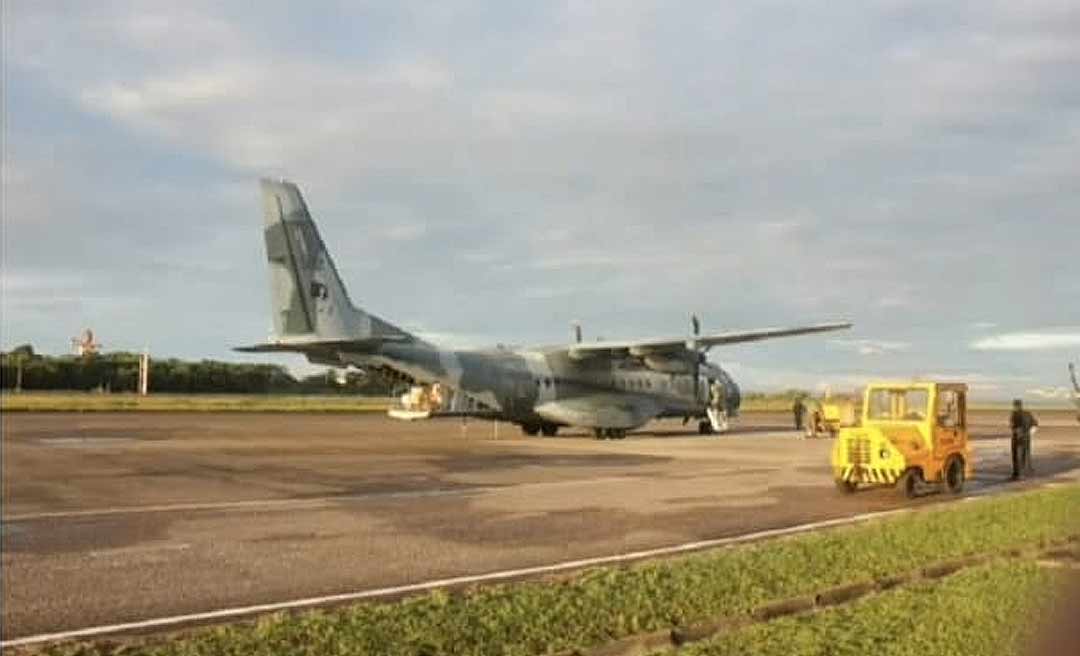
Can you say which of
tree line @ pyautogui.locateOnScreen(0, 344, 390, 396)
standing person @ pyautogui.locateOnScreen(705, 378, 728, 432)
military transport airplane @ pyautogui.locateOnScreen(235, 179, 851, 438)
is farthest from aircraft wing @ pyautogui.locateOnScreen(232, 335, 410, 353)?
tree line @ pyautogui.locateOnScreen(0, 344, 390, 396)

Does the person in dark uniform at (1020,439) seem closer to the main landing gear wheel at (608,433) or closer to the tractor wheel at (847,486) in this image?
the tractor wheel at (847,486)

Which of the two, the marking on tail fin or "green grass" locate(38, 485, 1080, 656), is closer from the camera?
"green grass" locate(38, 485, 1080, 656)

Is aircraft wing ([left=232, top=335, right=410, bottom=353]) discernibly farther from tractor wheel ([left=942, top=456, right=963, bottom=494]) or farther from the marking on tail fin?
tractor wheel ([left=942, top=456, right=963, bottom=494])

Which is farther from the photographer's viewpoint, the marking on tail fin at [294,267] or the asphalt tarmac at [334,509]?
the marking on tail fin at [294,267]

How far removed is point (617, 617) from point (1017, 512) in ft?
→ 29.2

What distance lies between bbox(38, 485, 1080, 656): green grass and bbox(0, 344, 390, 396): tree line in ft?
286

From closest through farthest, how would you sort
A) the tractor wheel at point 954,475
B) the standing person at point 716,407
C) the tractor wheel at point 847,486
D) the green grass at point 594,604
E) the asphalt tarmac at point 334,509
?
the green grass at point 594,604, the asphalt tarmac at point 334,509, the tractor wheel at point 847,486, the tractor wheel at point 954,475, the standing person at point 716,407

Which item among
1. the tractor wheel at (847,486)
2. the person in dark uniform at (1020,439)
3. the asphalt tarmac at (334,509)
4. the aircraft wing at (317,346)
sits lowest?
the asphalt tarmac at (334,509)

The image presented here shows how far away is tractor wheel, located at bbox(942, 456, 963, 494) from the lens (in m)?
19.7

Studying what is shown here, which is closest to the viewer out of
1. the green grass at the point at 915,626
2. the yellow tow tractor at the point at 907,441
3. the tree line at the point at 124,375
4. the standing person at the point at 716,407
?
the green grass at the point at 915,626

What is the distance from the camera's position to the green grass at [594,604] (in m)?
7.18

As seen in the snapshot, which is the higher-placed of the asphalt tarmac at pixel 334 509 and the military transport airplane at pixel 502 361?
the military transport airplane at pixel 502 361

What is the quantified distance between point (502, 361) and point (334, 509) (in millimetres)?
20740

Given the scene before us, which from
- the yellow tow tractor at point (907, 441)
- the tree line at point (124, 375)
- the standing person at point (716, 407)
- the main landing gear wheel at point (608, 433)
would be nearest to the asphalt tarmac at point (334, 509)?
the yellow tow tractor at point (907, 441)
